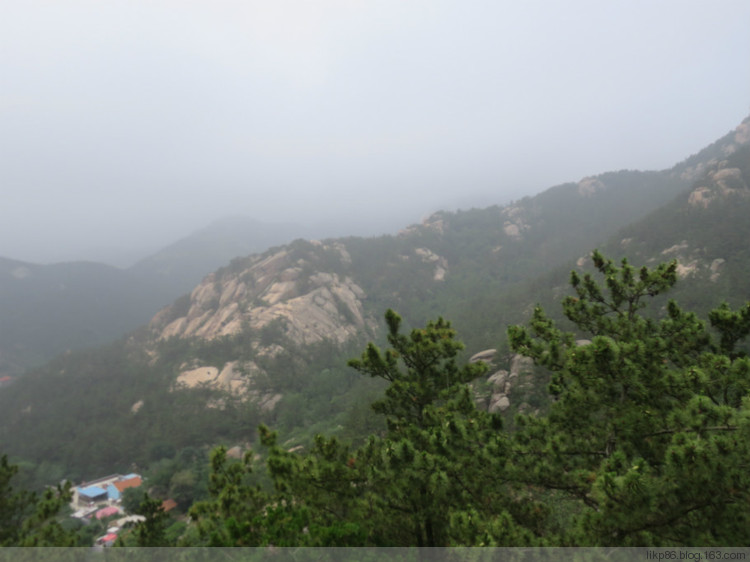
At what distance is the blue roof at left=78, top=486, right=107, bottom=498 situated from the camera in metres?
31.9

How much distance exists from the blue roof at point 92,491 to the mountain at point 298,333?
184 inches

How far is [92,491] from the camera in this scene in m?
32.3

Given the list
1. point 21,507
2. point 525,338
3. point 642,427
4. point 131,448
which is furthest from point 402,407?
point 131,448

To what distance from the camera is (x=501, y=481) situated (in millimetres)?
5957

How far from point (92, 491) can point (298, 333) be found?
2711 cm

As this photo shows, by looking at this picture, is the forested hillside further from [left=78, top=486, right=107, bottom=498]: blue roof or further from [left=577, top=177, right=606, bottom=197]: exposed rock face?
[left=78, top=486, right=107, bottom=498]: blue roof

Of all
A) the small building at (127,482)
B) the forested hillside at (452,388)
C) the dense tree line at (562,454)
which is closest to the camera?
the dense tree line at (562,454)

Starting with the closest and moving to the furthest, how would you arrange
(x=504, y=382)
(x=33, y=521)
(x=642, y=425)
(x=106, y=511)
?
(x=642, y=425), (x=33, y=521), (x=504, y=382), (x=106, y=511)

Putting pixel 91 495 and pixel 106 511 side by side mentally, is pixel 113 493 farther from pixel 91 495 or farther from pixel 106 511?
pixel 106 511

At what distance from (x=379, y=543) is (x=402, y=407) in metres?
2.73

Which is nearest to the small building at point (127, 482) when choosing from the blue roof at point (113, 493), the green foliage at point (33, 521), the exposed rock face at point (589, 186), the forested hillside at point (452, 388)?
the blue roof at point (113, 493)

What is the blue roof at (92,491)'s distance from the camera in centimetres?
3188

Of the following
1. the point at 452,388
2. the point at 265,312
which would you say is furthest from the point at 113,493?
Result: the point at 452,388

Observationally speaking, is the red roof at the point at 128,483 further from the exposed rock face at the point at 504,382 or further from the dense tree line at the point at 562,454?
the dense tree line at the point at 562,454
